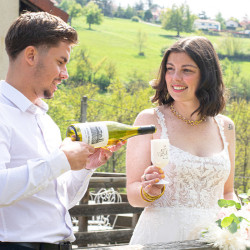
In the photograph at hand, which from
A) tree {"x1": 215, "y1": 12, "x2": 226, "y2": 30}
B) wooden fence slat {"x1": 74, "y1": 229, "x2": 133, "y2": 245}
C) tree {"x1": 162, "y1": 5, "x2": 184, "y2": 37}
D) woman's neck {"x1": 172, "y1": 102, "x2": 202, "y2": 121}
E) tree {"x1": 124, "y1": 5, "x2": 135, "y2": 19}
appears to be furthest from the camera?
tree {"x1": 215, "y1": 12, "x2": 226, "y2": 30}

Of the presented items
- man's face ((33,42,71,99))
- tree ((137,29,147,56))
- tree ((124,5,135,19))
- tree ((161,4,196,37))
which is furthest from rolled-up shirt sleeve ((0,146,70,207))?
tree ((124,5,135,19))

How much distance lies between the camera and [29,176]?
165 centimetres

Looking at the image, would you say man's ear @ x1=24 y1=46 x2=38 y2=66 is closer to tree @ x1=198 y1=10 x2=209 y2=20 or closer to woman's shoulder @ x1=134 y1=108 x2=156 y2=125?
woman's shoulder @ x1=134 y1=108 x2=156 y2=125

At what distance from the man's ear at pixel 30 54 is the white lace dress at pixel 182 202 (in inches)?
49.2

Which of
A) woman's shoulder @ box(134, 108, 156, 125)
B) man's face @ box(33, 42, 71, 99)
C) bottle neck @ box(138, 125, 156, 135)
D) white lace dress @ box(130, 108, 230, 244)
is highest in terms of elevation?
man's face @ box(33, 42, 71, 99)

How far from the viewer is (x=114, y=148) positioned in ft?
7.14

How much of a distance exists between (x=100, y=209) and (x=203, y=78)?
147 inches

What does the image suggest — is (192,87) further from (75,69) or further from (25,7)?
(75,69)

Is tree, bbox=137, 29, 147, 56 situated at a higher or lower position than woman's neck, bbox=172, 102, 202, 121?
lower

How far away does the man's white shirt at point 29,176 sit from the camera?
5.42ft

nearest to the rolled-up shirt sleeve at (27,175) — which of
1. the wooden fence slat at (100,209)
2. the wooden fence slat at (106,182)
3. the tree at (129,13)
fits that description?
the wooden fence slat at (100,209)

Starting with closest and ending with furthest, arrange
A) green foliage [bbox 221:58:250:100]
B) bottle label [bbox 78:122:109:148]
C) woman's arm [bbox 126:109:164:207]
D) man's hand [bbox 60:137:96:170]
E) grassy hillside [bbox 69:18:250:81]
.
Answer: man's hand [bbox 60:137:96:170] < bottle label [bbox 78:122:109:148] < woman's arm [bbox 126:109:164:207] < green foliage [bbox 221:58:250:100] < grassy hillside [bbox 69:18:250:81]

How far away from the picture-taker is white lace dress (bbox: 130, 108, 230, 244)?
9.46 ft

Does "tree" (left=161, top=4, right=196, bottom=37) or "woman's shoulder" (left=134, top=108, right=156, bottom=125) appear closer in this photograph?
"woman's shoulder" (left=134, top=108, right=156, bottom=125)
